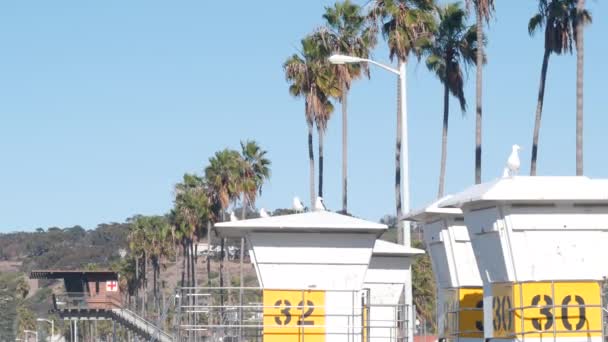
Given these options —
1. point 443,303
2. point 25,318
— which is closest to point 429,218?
point 443,303

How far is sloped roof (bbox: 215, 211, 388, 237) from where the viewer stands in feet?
76.8

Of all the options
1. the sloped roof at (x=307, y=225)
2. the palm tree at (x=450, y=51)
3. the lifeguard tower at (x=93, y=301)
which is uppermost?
the palm tree at (x=450, y=51)

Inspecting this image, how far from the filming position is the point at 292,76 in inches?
2319

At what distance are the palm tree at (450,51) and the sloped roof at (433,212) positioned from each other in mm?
26664

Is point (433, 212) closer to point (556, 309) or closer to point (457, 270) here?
point (457, 270)

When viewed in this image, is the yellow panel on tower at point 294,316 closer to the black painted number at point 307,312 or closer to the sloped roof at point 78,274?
the black painted number at point 307,312

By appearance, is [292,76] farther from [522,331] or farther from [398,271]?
[522,331]

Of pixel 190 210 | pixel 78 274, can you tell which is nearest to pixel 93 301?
pixel 78 274

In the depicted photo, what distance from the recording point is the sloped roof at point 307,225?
2341cm

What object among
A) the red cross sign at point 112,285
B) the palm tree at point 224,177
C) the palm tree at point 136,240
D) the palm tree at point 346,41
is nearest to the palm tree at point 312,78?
the palm tree at point 346,41

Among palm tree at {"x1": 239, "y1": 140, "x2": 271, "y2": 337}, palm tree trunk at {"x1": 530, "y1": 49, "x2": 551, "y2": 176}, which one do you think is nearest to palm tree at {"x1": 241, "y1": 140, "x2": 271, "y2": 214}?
palm tree at {"x1": 239, "y1": 140, "x2": 271, "y2": 337}

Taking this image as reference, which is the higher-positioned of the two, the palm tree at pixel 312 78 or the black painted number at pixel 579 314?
the palm tree at pixel 312 78

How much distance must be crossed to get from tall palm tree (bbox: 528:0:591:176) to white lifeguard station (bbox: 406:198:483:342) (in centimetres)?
2555

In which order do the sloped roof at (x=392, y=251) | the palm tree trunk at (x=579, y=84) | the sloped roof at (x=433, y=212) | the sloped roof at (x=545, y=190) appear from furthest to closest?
1. the palm tree trunk at (x=579, y=84)
2. the sloped roof at (x=392, y=251)
3. the sloped roof at (x=433, y=212)
4. the sloped roof at (x=545, y=190)
